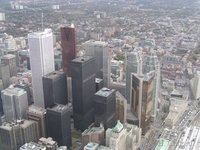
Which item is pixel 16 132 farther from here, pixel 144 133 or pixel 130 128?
pixel 144 133

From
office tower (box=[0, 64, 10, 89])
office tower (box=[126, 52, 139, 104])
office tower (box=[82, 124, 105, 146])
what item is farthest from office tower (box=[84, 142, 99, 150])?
office tower (box=[0, 64, 10, 89])

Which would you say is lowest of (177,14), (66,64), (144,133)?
(144,133)

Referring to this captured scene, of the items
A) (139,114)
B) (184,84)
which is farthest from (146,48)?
(139,114)

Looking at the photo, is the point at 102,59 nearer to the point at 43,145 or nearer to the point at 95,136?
the point at 95,136

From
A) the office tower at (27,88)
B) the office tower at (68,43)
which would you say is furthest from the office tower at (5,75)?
the office tower at (68,43)

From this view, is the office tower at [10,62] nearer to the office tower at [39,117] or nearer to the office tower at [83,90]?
the office tower at [39,117]

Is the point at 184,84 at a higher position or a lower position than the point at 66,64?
lower
